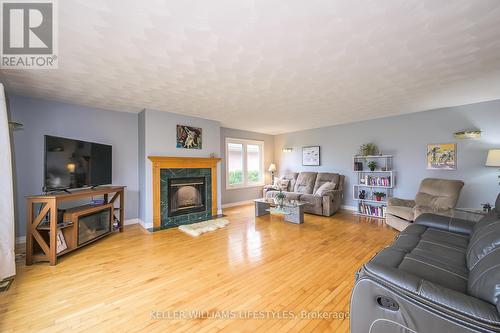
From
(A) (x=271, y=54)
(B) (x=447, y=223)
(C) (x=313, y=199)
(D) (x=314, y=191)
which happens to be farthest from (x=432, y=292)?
(D) (x=314, y=191)

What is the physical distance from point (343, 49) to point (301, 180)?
14.4ft

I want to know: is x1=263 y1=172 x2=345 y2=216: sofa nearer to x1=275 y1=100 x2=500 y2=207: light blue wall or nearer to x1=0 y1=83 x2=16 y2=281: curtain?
x1=275 y1=100 x2=500 y2=207: light blue wall

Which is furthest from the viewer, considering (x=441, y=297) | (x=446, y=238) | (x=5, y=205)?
(x=5, y=205)

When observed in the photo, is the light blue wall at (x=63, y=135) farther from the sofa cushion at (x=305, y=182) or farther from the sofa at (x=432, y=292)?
the sofa at (x=432, y=292)

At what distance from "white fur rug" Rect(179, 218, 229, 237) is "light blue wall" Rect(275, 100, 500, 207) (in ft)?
11.8

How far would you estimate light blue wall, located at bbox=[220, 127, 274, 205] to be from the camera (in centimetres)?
615

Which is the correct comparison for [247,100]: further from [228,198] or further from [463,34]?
[228,198]

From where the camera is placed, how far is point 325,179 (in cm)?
571

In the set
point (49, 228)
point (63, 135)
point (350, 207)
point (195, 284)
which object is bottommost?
point (195, 284)

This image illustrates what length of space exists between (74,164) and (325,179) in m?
5.52

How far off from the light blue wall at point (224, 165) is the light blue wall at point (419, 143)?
1.43 m

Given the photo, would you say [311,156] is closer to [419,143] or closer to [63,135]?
[419,143]

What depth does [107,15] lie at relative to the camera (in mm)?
1607

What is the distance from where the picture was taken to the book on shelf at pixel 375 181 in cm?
491
